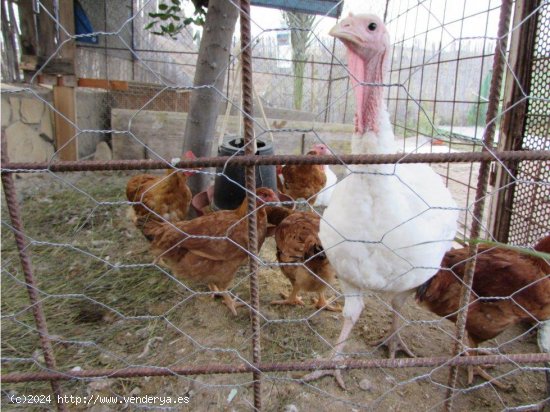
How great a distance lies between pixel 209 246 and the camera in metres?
2.12

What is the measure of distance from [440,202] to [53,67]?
4475 millimetres

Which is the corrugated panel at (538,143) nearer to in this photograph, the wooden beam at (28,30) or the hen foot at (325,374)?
the hen foot at (325,374)

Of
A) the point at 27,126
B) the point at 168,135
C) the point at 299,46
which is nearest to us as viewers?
the point at 27,126

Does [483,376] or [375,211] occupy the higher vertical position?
[375,211]

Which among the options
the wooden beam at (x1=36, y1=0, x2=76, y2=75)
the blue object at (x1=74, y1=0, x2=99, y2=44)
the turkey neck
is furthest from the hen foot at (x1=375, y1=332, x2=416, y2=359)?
the blue object at (x1=74, y1=0, x2=99, y2=44)

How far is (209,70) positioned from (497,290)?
2.26 m

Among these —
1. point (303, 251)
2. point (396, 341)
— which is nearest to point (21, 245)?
point (303, 251)

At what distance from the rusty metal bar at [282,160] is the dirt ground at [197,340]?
24 cm

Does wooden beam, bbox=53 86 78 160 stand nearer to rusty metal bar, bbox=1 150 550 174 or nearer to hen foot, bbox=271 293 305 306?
hen foot, bbox=271 293 305 306

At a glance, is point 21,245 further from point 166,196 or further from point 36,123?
point 36,123

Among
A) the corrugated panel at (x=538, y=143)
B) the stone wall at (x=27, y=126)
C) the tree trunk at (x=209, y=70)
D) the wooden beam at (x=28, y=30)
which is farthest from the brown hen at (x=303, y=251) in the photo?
the wooden beam at (x=28, y=30)

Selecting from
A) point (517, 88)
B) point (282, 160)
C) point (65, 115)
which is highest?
point (517, 88)

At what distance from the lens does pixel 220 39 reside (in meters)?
2.73

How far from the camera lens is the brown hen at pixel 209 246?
211cm
